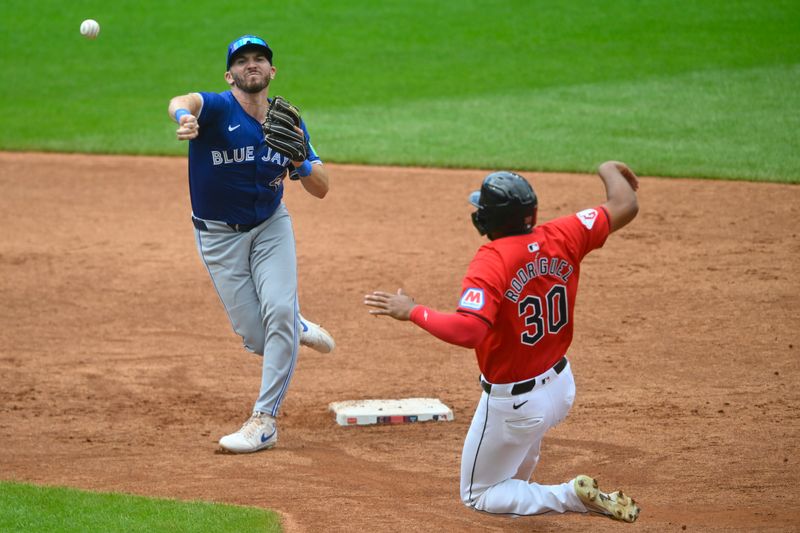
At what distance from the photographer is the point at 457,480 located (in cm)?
573

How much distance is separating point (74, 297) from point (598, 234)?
5.81m

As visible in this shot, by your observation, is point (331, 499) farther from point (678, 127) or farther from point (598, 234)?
point (678, 127)

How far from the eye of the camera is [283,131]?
5.76 meters

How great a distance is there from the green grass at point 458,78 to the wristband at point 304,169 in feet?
23.8

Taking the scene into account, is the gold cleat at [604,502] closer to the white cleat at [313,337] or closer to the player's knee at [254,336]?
the player's knee at [254,336]

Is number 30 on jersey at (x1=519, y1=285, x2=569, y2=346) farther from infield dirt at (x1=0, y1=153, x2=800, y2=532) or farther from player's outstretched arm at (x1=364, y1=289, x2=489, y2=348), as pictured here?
infield dirt at (x1=0, y1=153, x2=800, y2=532)

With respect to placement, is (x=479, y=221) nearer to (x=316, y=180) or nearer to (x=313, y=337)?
(x=316, y=180)

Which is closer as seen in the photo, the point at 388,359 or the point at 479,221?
the point at 479,221

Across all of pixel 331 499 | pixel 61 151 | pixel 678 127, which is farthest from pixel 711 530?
pixel 61 151

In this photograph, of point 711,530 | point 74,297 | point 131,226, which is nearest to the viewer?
point 711,530

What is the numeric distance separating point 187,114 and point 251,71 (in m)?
0.64

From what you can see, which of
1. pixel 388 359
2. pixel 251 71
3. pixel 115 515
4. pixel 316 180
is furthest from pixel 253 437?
pixel 251 71

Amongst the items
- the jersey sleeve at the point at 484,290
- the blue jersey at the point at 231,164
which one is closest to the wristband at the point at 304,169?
the blue jersey at the point at 231,164

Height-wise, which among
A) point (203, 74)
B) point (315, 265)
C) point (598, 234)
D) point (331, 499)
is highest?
point (203, 74)
